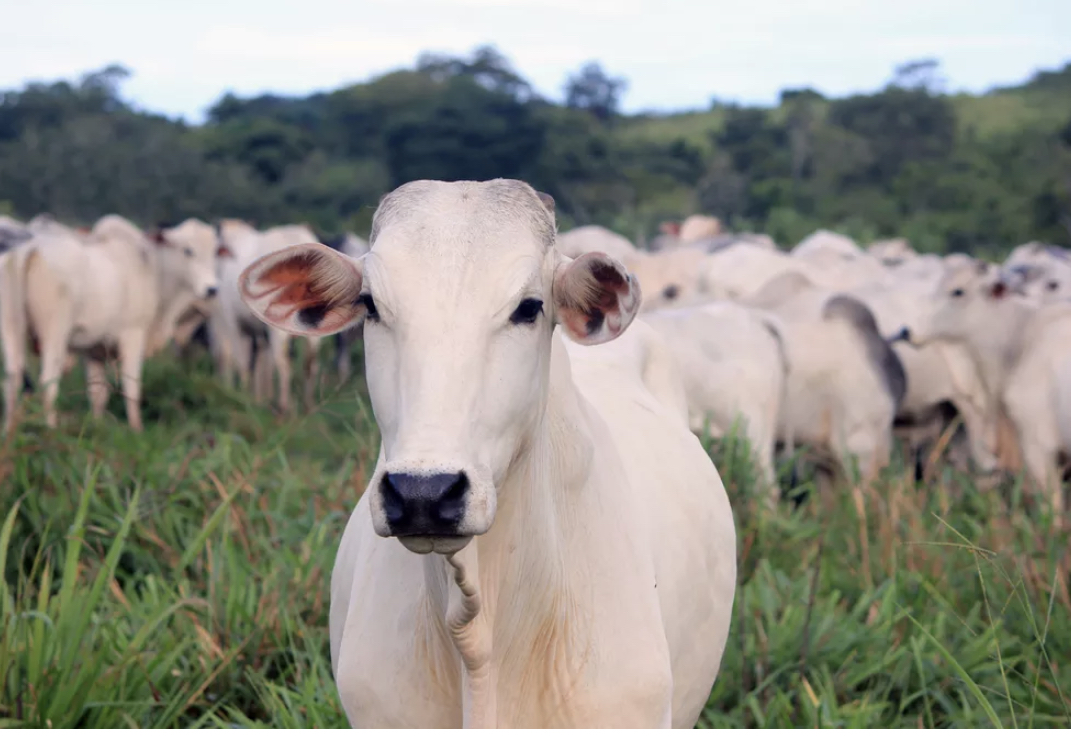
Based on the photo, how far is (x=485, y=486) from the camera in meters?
1.97

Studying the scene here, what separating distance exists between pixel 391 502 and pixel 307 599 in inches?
104

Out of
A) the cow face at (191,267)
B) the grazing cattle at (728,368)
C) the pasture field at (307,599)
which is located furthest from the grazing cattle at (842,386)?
the cow face at (191,267)

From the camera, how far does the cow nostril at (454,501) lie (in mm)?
1896

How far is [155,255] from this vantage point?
12578 millimetres

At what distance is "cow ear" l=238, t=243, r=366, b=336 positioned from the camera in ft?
7.54

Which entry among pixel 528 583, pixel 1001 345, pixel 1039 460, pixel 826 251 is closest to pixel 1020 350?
pixel 1001 345

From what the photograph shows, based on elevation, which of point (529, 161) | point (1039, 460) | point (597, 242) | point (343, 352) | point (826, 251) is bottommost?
point (1039, 460)

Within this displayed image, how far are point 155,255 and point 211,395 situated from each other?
2.81m

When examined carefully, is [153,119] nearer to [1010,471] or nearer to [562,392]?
[1010,471]

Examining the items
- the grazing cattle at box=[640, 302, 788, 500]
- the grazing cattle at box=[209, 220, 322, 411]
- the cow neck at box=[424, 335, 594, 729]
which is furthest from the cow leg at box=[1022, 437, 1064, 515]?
the grazing cattle at box=[209, 220, 322, 411]

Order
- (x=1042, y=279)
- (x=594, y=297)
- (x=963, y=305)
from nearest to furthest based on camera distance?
1. (x=594, y=297)
2. (x=963, y=305)
3. (x=1042, y=279)

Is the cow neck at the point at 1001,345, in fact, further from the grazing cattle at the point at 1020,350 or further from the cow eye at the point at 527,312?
the cow eye at the point at 527,312

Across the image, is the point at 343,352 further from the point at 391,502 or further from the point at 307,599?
the point at 391,502

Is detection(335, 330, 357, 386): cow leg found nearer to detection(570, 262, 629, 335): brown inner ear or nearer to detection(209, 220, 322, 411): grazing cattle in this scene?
detection(209, 220, 322, 411): grazing cattle
